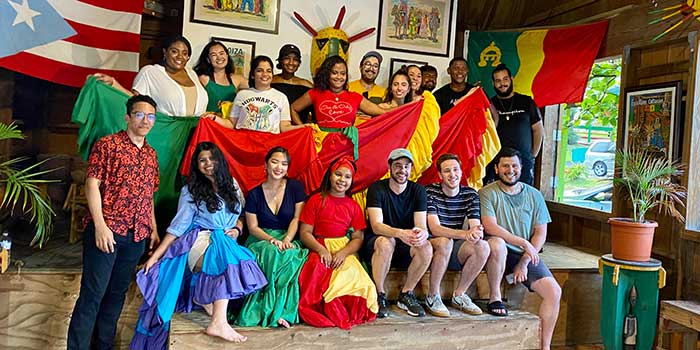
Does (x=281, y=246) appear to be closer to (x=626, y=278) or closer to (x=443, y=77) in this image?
(x=626, y=278)

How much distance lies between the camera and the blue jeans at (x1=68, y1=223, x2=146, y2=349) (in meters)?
2.67

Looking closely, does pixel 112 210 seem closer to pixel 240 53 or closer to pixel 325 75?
pixel 325 75

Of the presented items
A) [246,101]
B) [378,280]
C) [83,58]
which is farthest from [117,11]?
[378,280]

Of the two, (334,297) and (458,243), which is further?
(458,243)

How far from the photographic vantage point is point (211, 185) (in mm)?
3004

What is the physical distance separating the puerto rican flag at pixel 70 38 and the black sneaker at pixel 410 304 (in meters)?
2.72

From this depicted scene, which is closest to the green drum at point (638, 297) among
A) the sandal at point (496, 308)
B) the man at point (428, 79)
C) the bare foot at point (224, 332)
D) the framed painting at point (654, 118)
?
the sandal at point (496, 308)

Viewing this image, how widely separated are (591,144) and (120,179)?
4309mm

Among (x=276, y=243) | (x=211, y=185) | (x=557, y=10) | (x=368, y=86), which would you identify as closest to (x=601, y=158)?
(x=557, y=10)

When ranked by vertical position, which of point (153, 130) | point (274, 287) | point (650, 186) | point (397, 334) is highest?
point (153, 130)

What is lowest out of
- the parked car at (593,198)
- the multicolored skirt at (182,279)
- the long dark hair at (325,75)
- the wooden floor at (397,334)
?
the wooden floor at (397,334)

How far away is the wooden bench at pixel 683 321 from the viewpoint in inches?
127

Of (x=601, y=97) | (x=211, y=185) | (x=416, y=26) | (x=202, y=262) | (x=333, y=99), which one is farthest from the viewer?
(x=416, y=26)

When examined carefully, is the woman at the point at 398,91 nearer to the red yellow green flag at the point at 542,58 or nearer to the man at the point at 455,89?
the man at the point at 455,89
